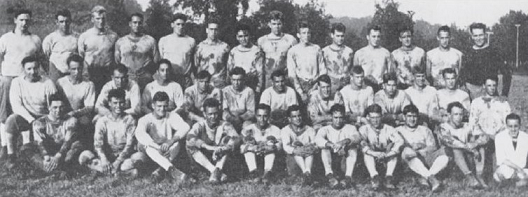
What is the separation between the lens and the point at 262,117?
697cm

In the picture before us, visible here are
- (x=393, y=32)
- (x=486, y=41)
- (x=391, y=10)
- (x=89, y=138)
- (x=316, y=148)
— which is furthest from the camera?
(x=391, y=10)

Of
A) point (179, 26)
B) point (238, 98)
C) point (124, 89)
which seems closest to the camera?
point (124, 89)

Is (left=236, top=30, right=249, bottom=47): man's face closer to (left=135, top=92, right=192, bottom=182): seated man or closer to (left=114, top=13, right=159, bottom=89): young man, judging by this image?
(left=114, top=13, right=159, bottom=89): young man

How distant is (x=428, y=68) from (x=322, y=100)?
6.21ft

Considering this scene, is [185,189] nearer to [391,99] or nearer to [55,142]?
[55,142]

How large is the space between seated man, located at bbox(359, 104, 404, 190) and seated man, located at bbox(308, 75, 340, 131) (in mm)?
541

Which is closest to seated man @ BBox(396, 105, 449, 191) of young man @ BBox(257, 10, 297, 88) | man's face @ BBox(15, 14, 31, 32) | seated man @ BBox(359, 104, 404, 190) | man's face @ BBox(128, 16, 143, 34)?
seated man @ BBox(359, 104, 404, 190)

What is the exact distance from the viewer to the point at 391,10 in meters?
34.6

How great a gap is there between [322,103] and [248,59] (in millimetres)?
1358

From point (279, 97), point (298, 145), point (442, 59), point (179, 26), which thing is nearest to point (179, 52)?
point (179, 26)

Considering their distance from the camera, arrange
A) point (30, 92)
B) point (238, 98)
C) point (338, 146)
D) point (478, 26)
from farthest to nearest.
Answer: point (478, 26) → point (238, 98) → point (30, 92) → point (338, 146)

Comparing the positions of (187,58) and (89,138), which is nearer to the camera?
(89,138)

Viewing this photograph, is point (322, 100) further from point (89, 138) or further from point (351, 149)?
point (89, 138)

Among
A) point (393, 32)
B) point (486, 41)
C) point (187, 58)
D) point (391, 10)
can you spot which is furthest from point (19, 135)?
point (391, 10)
